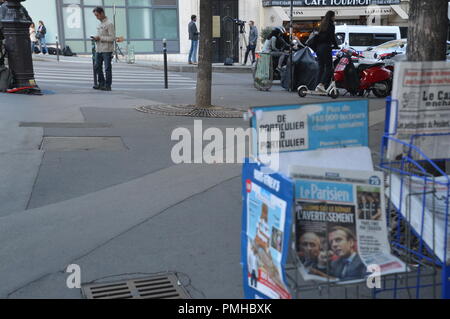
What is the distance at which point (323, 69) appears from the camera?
14.3 metres

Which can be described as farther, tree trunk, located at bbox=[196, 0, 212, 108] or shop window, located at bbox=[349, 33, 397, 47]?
shop window, located at bbox=[349, 33, 397, 47]

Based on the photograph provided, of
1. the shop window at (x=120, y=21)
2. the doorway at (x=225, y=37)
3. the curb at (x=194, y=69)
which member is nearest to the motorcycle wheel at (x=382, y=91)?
the curb at (x=194, y=69)

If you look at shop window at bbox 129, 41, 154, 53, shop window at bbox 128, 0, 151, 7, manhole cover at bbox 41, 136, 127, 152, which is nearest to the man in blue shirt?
shop window at bbox 129, 41, 154, 53

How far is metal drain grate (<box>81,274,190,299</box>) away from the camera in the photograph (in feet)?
12.2

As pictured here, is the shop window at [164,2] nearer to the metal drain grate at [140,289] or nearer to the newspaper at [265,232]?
the metal drain grate at [140,289]

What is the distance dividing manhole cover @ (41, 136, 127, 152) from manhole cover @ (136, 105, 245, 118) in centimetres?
254

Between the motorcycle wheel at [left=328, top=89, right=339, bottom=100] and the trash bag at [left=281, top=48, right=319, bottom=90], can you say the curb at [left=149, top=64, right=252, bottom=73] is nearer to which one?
the trash bag at [left=281, top=48, right=319, bottom=90]

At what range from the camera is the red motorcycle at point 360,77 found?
14172 mm

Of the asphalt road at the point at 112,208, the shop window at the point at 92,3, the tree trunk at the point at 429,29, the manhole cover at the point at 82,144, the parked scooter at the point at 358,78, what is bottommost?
the asphalt road at the point at 112,208

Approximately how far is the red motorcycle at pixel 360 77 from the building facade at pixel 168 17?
15.7 meters

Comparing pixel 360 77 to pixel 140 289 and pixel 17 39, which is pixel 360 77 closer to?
pixel 17 39
